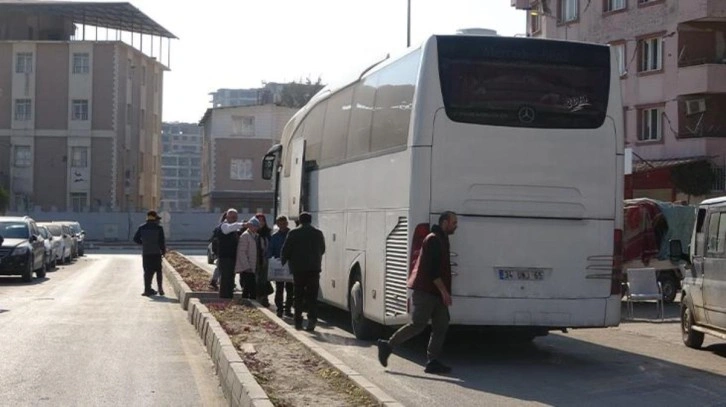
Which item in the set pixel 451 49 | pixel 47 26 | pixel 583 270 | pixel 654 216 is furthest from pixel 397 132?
pixel 47 26

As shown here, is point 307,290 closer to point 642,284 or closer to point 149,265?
point 642,284

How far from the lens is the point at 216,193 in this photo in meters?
81.5

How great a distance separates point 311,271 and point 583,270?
4.72m

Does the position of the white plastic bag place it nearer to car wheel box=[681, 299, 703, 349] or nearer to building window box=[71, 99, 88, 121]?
car wheel box=[681, 299, 703, 349]

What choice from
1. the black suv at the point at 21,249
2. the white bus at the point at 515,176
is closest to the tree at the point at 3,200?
Result: the black suv at the point at 21,249

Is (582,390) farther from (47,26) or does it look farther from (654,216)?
(47,26)

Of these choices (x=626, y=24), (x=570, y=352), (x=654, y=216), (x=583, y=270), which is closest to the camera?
(x=583, y=270)

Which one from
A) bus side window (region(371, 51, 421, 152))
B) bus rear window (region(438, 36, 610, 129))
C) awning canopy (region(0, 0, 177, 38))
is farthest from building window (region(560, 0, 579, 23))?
bus rear window (region(438, 36, 610, 129))

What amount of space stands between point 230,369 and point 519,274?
3.94 metres

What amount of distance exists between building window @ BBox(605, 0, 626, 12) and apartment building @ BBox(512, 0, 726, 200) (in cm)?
2

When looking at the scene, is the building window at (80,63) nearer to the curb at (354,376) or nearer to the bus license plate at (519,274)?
the curb at (354,376)

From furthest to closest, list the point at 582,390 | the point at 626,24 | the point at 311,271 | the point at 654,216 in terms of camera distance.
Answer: the point at 626,24, the point at 654,216, the point at 311,271, the point at 582,390

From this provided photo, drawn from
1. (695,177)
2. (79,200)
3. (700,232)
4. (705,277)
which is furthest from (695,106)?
(79,200)

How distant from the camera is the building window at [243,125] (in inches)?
3268
